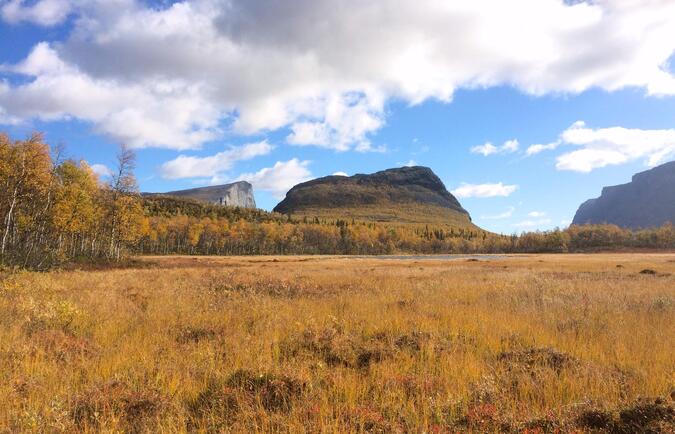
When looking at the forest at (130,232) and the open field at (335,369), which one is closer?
the open field at (335,369)

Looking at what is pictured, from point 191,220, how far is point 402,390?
14045 centimetres

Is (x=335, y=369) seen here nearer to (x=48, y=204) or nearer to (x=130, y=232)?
(x=48, y=204)

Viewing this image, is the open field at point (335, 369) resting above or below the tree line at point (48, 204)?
below

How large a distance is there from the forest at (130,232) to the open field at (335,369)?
20.9 metres

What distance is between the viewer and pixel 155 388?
17.3 feet

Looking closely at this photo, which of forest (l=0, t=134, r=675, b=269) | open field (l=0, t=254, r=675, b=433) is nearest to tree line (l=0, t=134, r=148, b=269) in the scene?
forest (l=0, t=134, r=675, b=269)

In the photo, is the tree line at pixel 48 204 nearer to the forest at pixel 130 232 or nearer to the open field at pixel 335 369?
the forest at pixel 130 232

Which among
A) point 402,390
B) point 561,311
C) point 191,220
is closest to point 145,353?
point 402,390

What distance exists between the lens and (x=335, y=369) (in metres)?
6.25

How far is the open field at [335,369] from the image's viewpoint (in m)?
4.43

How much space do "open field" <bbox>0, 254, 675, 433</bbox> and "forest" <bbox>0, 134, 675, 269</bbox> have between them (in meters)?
20.9

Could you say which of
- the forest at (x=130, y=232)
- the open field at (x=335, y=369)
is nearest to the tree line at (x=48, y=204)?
the forest at (x=130, y=232)

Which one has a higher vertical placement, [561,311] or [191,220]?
[191,220]

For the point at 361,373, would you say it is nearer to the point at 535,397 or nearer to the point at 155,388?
the point at 535,397
